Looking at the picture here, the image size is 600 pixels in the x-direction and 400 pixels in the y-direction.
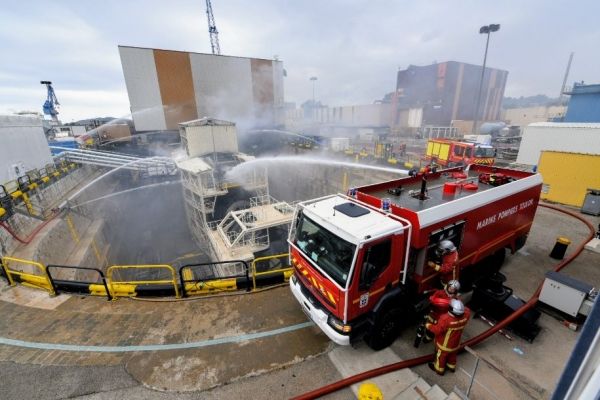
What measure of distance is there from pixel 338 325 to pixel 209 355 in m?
2.79

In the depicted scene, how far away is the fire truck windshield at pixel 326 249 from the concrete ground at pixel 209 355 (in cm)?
199

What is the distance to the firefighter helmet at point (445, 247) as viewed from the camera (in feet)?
16.4

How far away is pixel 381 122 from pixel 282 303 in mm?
78332

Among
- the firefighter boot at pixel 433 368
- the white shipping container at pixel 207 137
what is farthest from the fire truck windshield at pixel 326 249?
the white shipping container at pixel 207 137

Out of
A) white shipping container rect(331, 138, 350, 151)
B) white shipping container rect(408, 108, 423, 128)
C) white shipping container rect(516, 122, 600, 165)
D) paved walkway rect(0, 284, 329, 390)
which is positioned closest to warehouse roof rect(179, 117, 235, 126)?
paved walkway rect(0, 284, 329, 390)

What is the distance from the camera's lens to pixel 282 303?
654cm

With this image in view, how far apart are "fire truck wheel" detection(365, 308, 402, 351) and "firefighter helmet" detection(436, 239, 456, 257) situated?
1487mm

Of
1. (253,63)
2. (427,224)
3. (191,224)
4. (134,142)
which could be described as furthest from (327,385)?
(253,63)

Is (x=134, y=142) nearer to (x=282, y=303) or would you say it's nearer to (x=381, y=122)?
(x=282, y=303)

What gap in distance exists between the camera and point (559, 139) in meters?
15.0

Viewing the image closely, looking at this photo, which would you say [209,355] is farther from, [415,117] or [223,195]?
[415,117]

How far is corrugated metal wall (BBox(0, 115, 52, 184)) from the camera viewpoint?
44.8ft

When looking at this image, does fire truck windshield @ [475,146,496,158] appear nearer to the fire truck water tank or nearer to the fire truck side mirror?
the fire truck water tank

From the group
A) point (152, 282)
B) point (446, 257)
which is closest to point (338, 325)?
point (446, 257)
